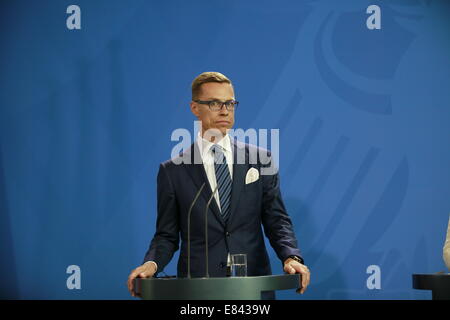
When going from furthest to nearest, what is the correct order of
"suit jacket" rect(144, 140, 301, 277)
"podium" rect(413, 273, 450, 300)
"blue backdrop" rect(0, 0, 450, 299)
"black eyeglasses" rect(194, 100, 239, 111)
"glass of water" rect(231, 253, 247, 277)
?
1. "blue backdrop" rect(0, 0, 450, 299)
2. "black eyeglasses" rect(194, 100, 239, 111)
3. "suit jacket" rect(144, 140, 301, 277)
4. "podium" rect(413, 273, 450, 300)
5. "glass of water" rect(231, 253, 247, 277)

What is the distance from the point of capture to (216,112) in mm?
3154

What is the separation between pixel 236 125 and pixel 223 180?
54.9 inches

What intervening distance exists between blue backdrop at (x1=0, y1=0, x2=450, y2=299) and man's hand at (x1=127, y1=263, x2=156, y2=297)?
5.22ft

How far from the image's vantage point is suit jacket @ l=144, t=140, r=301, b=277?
3.02 meters

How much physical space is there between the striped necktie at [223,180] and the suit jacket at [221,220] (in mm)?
34

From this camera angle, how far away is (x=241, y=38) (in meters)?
4.58

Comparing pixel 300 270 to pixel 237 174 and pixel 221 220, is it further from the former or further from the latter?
pixel 237 174

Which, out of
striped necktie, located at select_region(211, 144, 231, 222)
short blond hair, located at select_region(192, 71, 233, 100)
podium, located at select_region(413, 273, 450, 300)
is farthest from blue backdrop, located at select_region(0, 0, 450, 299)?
podium, located at select_region(413, 273, 450, 300)

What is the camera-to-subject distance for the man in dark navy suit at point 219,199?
9.94 ft

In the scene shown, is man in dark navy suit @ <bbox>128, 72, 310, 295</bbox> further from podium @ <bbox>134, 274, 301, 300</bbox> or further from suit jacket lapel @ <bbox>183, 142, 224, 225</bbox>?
podium @ <bbox>134, 274, 301, 300</bbox>

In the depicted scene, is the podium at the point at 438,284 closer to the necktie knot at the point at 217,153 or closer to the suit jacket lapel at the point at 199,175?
the suit jacket lapel at the point at 199,175

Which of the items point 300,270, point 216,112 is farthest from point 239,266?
point 216,112
